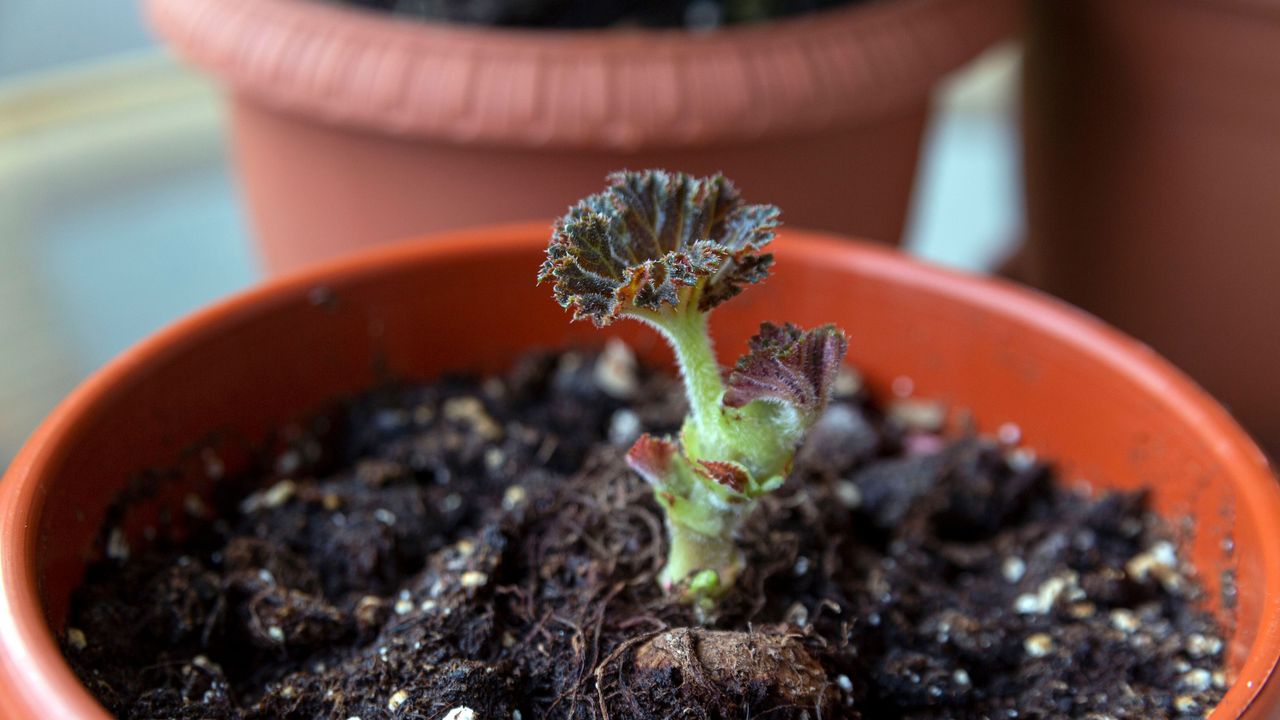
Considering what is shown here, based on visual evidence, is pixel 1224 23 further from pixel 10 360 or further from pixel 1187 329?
pixel 10 360

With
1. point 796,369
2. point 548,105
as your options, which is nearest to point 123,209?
point 548,105

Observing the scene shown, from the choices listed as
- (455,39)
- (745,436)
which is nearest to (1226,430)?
(745,436)

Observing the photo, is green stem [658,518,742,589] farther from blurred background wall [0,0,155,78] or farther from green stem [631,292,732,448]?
blurred background wall [0,0,155,78]

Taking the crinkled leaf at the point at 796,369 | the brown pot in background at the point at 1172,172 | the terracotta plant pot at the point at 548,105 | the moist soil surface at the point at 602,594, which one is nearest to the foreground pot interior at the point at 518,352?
the moist soil surface at the point at 602,594

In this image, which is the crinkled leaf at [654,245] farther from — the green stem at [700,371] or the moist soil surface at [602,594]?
the moist soil surface at [602,594]

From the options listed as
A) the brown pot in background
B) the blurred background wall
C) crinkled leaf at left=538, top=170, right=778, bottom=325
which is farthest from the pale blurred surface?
crinkled leaf at left=538, top=170, right=778, bottom=325

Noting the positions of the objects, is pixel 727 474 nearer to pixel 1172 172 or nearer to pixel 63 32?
pixel 1172 172
